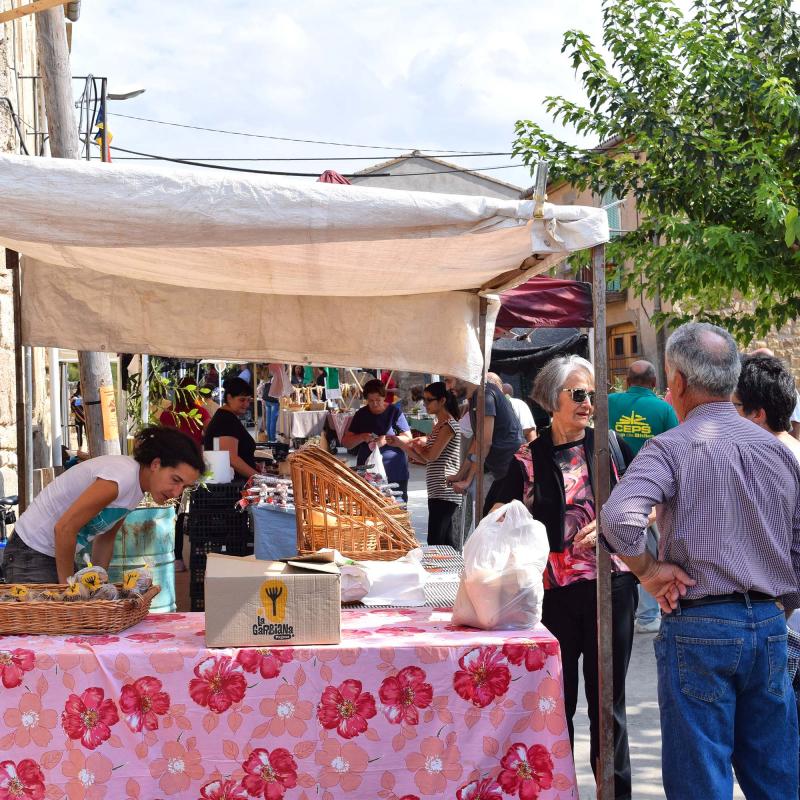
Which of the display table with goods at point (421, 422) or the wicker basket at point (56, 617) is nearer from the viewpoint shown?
the wicker basket at point (56, 617)

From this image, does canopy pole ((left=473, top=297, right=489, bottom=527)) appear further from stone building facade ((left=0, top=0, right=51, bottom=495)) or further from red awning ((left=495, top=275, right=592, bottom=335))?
stone building facade ((left=0, top=0, right=51, bottom=495))

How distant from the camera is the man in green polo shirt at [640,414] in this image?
635cm

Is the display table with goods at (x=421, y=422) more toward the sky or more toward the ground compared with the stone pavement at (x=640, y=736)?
more toward the sky

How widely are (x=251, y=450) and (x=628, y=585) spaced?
180 inches

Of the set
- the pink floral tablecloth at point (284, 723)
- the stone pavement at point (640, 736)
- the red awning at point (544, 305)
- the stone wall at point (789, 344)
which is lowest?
the stone pavement at point (640, 736)

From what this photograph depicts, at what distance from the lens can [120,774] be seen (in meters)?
2.87

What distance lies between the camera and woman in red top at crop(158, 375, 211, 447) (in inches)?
295

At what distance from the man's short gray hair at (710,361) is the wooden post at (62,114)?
407 cm

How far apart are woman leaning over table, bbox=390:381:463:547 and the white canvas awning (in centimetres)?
308

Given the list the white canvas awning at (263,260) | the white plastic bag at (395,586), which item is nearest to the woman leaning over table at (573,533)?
the white plastic bag at (395,586)

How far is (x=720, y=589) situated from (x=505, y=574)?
71cm

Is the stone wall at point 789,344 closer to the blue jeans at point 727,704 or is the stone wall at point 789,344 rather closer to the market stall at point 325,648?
the market stall at point 325,648

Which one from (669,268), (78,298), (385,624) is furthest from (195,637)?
(669,268)

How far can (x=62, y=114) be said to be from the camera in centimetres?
582
